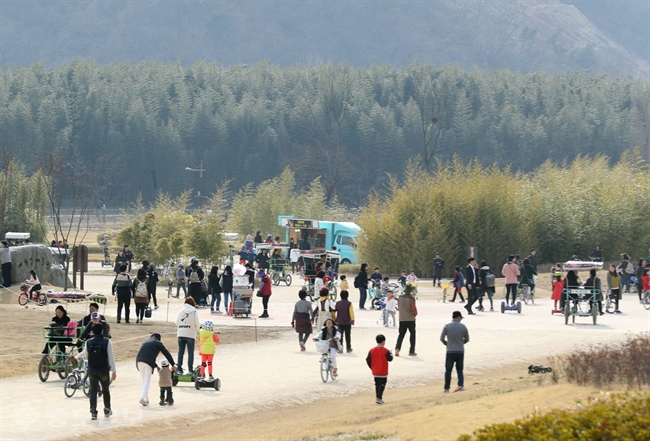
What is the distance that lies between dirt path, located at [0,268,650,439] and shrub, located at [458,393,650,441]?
4162 millimetres

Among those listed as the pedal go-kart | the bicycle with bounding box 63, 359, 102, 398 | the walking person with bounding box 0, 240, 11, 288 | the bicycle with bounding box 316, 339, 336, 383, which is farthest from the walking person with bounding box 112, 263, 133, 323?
the walking person with bounding box 0, 240, 11, 288

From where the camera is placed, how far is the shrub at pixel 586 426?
389 inches

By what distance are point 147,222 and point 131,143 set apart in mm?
86733

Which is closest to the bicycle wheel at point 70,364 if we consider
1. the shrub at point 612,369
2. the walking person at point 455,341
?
the walking person at point 455,341

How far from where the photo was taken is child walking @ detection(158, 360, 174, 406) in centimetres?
1777

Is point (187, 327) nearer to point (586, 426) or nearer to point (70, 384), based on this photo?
point (70, 384)

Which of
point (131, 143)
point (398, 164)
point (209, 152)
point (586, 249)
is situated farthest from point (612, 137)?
point (586, 249)

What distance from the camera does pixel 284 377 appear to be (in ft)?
69.6

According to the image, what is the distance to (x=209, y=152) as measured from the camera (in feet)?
467

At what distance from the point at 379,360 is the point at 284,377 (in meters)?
4.04

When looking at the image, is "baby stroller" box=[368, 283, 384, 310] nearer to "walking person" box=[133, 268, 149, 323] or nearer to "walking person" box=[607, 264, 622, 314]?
"walking person" box=[607, 264, 622, 314]

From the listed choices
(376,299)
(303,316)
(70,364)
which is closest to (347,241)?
(376,299)

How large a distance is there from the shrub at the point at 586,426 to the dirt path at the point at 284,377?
4.16 meters

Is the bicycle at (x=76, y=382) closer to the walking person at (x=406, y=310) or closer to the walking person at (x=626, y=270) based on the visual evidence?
the walking person at (x=406, y=310)
